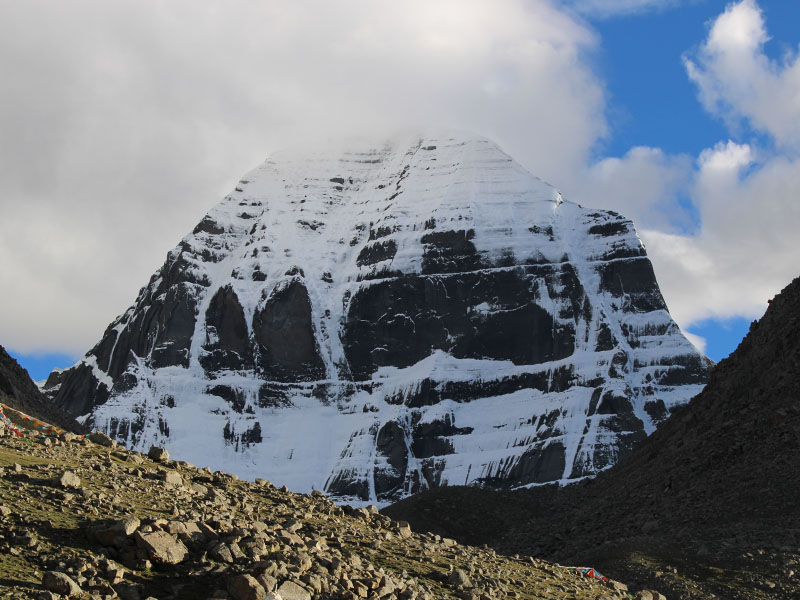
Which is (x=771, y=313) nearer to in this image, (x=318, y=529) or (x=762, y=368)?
(x=762, y=368)

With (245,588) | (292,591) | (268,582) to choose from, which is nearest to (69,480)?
(245,588)

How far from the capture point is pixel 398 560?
33500 mm

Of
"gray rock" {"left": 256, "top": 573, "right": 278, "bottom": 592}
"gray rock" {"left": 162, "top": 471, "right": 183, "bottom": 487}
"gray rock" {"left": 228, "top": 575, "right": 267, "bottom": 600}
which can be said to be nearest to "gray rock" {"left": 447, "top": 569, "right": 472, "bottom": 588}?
"gray rock" {"left": 256, "top": 573, "right": 278, "bottom": 592}

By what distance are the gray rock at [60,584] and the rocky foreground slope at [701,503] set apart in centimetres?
3062

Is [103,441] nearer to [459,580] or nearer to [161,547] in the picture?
[459,580]

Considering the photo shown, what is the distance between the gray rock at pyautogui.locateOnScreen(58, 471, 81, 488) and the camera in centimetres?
3043

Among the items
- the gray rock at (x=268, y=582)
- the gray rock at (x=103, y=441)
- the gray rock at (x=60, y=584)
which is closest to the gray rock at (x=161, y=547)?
the gray rock at (x=268, y=582)

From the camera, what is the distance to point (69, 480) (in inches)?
1208

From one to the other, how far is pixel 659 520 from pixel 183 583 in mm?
46605

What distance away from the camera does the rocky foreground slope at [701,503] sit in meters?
52.5

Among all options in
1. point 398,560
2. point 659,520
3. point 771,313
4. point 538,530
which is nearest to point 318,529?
point 398,560

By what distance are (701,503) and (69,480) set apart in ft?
150

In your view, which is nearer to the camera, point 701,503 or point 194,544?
point 194,544

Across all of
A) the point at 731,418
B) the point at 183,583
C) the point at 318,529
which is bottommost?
the point at 183,583
